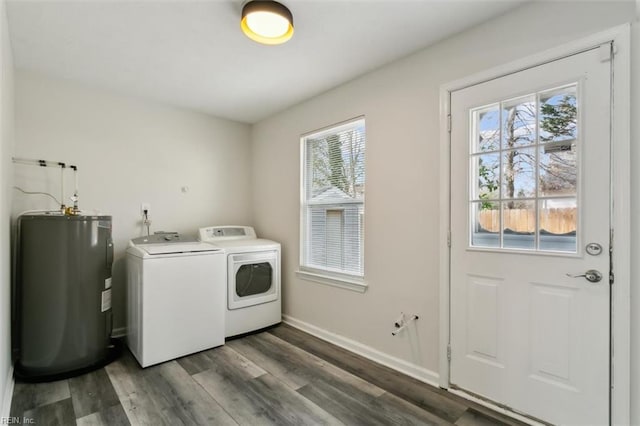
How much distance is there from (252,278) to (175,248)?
857mm

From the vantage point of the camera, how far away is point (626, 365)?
1.45m

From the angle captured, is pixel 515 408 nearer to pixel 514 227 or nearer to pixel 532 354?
pixel 532 354

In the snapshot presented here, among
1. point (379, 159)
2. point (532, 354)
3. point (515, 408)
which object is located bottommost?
point (515, 408)

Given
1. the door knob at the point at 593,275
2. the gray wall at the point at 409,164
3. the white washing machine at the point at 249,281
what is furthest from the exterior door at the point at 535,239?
the white washing machine at the point at 249,281

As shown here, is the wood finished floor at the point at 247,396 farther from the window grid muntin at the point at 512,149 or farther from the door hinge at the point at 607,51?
the door hinge at the point at 607,51

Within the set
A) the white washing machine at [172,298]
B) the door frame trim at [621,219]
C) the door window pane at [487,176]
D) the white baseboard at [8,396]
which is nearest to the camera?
the door frame trim at [621,219]

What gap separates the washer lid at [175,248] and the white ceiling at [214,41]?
1.51 m

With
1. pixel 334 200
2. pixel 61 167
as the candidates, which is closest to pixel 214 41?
pixel 334 200

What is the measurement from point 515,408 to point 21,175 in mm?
4076

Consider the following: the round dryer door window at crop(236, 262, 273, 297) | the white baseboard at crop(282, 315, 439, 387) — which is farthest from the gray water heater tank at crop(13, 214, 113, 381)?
the white baseboard at crop(282, 315, 439, 387)

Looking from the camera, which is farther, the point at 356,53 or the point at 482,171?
the point at 356,53

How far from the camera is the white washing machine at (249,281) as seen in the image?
118 inches

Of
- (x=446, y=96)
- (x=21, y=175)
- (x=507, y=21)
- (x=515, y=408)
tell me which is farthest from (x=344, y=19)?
(x=21, y=175)

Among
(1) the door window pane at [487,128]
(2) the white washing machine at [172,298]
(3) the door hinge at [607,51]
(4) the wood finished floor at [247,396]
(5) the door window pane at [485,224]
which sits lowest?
(4) the wood finished floor at [247,396]
